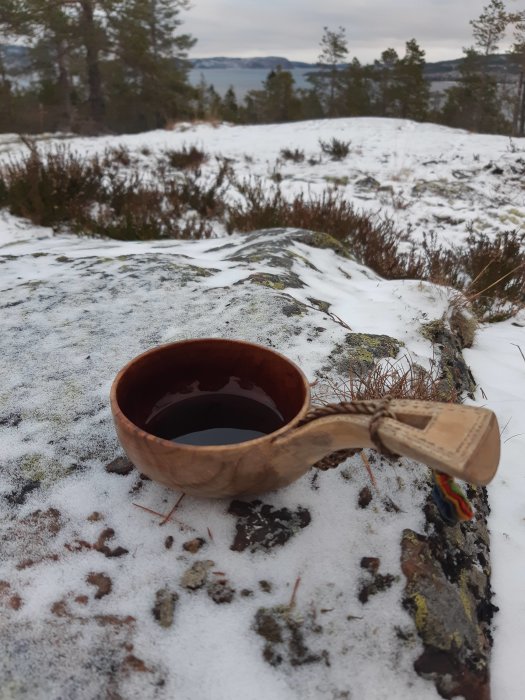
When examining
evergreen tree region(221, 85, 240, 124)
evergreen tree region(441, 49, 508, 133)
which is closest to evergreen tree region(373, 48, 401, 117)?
evergreen tree region(441, 49, 508, 133)

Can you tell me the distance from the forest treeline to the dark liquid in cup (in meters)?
12.4

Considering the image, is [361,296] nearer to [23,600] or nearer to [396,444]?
[396,444]

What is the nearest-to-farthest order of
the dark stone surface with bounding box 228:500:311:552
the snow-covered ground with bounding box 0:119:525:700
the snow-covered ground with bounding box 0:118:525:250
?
the snow-covered ground with bounding box 0:119:525:700 → the dark stone surface with bounding box 228:500:311:552 → the snow-covered ground with bounding box 0:118:525:250

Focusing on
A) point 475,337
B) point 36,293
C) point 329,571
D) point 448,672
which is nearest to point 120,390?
point 329,571

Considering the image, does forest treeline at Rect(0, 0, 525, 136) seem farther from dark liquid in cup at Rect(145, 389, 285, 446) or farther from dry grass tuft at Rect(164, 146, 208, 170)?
dark liquid in cup at Rect(145, 389, 285, 446)

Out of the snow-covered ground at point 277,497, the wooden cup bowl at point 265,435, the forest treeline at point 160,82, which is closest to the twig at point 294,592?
the snow-covered ground at point 277,497

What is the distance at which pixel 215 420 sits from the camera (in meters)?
1.18

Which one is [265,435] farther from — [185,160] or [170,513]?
[185,160]

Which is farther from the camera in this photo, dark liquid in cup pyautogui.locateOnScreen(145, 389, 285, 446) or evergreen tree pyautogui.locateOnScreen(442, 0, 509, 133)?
evergreen tree pyautogui.locateOnScreen(442, 0, 509, 133)

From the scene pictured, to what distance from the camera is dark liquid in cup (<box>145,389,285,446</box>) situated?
1.12 m

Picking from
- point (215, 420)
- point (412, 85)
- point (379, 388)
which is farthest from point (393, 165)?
point (412, 85)

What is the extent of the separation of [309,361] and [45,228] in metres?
3.36

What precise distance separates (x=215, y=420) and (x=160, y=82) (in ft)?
57.9

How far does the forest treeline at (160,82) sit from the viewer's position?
1306 centimetres
